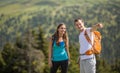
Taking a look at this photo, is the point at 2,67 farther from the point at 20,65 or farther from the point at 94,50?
the point at 94,50

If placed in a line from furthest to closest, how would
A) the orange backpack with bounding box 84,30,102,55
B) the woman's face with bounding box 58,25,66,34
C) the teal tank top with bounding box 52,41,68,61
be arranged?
the teal tank top with bounding box 52,41,68,61 < the woman's face with bounding box 58,25,66,34 < the orange backpack with bounding box 84,30,102,55

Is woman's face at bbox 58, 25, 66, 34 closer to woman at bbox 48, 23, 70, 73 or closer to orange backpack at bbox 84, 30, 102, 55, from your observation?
woman at bbox 48, 23, 70, 73

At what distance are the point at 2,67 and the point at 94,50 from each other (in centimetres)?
4942

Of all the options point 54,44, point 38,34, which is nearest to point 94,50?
point 54,44

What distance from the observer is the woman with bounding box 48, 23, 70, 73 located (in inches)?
392

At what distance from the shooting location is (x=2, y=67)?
2259 inches

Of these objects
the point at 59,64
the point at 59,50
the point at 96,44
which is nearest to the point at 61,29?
the point at 59,50

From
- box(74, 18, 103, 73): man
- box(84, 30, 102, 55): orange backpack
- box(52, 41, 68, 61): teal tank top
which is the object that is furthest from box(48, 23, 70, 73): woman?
box(84, 30, 102, 55): orange backpack

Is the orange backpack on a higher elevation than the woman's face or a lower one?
lower

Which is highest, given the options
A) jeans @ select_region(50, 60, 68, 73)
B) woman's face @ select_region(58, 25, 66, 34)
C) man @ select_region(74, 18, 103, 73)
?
woman's face @ select_region(58, 25, 66, 34)

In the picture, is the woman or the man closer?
the man

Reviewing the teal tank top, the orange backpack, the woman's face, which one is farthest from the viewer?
the teal tank top

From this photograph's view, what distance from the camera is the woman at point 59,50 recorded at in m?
9.96

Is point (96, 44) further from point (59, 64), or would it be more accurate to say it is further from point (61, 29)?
point (59, 64)
